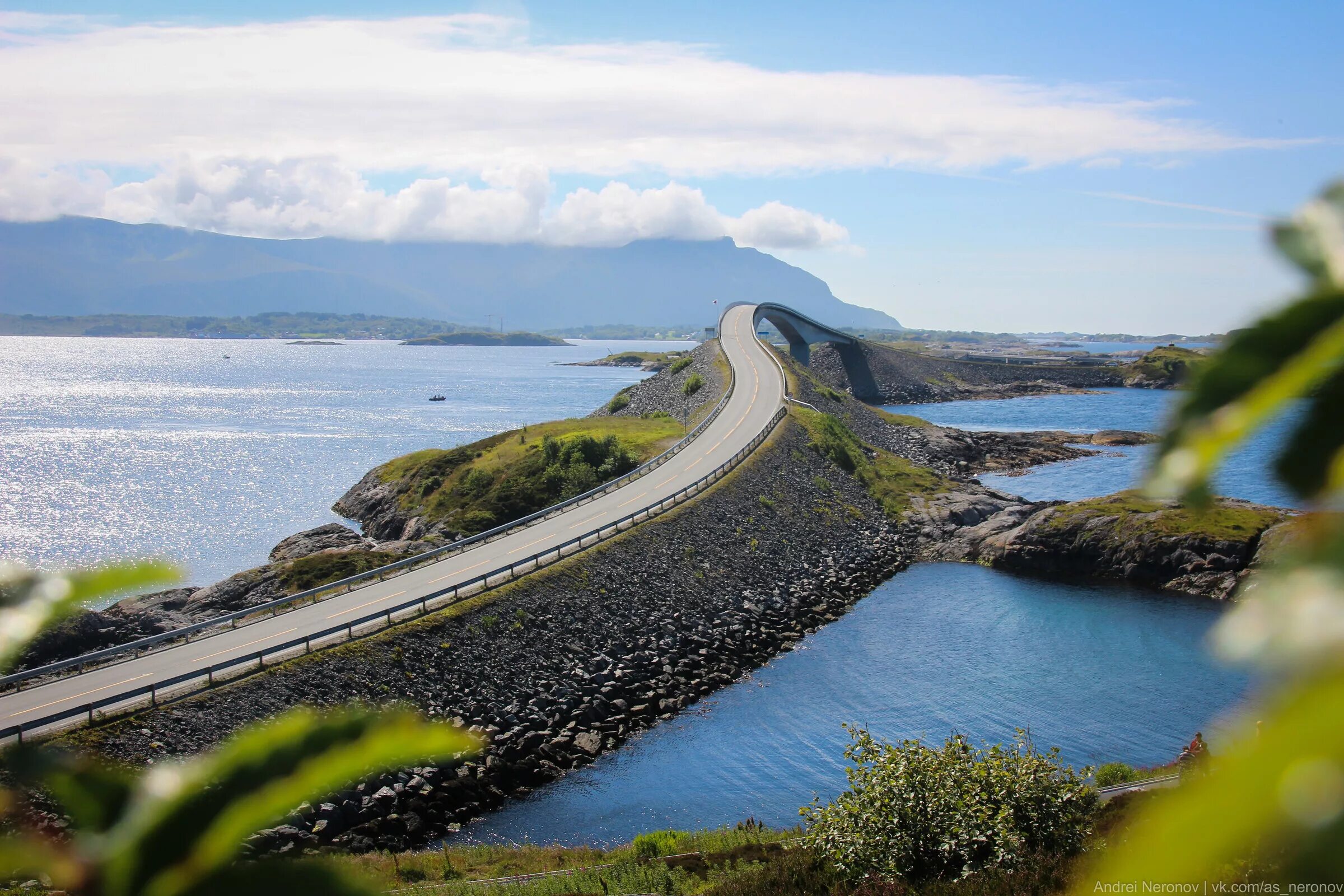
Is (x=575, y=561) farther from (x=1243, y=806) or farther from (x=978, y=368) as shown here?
(x=978, y=368)

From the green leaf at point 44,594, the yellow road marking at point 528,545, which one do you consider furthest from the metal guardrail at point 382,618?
the green leaf at point 44,594

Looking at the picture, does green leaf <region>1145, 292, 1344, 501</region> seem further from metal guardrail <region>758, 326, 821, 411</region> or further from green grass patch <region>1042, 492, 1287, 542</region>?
metal guardrail <region>758, 326, 821, 411</region>

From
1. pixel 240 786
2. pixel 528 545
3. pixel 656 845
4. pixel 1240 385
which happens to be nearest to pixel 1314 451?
pixel 1240 385

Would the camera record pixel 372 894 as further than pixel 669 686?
No

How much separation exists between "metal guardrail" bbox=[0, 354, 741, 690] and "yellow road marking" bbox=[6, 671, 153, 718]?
915 mm

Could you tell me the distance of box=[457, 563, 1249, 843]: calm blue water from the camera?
30.0m

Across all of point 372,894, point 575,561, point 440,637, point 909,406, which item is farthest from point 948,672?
point 909,406

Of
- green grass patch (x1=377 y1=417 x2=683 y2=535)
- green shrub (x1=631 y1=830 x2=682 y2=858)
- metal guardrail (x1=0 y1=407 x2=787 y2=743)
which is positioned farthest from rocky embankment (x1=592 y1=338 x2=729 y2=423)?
green shrub (x1=631 y1=830 x2=682 y2=858)

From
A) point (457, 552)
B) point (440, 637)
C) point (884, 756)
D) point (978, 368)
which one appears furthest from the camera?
point (978, 368)

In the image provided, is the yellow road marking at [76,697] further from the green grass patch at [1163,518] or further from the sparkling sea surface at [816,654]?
the green grass patch at [1163,518]

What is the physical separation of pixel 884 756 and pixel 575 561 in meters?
24.4

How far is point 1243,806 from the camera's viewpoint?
1.15 m

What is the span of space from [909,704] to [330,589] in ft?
78.6

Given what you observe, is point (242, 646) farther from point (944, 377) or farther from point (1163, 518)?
point (944, 377)
